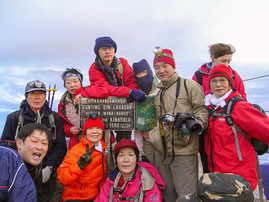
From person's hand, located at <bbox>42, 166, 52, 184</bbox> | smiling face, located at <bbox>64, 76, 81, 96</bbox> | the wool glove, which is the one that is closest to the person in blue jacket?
person's hand, located at <bbox>42, 166, 52, 184</bbox>

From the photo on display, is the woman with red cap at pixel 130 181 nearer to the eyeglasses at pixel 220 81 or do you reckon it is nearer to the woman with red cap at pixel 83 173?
the woman with red cap at pixel 83 173

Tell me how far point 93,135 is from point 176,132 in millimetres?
1756

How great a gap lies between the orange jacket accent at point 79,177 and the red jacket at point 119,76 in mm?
1431

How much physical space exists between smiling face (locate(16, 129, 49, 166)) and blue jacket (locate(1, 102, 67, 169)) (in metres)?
1.27

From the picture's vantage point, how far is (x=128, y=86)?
197 inches

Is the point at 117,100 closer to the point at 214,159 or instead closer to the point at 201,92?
the point at 201,92

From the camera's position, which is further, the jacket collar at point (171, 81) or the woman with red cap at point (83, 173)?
the jacket collar at point (171, 81)

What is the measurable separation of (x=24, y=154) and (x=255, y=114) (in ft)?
11.3

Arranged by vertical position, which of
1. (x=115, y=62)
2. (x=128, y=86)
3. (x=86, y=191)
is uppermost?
(x=115, y=62)

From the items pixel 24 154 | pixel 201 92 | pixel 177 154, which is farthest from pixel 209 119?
pixel 24 154

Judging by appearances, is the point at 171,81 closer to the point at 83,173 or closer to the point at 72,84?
the point at 83,173

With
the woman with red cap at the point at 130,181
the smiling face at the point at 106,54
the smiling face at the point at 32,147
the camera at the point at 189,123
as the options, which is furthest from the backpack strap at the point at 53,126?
the camera at the point at 189,123

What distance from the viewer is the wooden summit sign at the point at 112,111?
483 cm

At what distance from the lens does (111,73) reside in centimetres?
486
